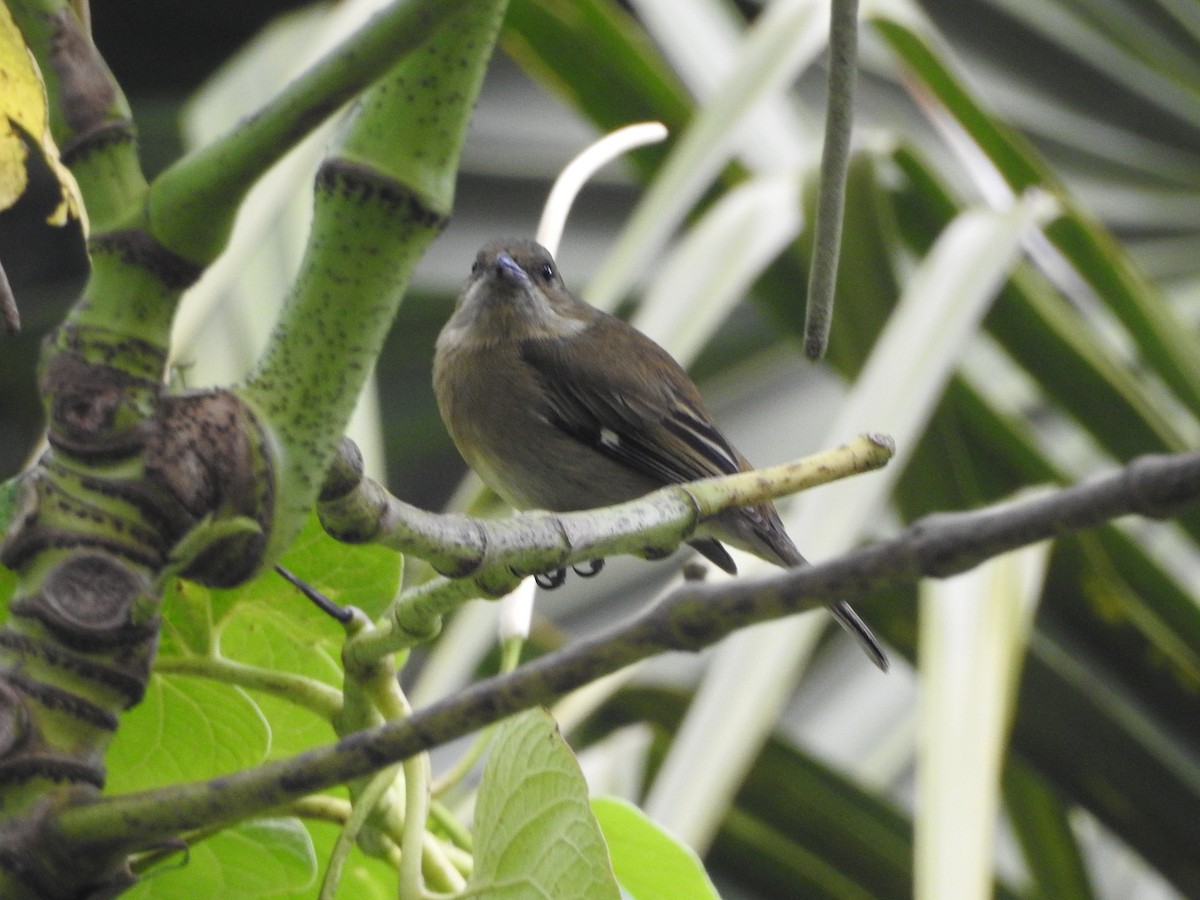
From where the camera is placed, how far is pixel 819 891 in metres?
2.29

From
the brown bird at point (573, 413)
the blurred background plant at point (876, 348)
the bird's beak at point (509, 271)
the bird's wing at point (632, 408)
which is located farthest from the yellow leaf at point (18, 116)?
the bird's beak at point (509, 271)

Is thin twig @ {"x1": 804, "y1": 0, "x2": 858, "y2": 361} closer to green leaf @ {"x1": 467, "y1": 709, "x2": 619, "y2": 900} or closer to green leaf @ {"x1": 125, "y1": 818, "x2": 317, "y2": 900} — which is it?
green leaf @ {"x1": 467, "y1": 709, "x2": 619, "y2": 900}

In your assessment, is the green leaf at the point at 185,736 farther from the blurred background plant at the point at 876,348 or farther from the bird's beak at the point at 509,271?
the bird's beak at the point at 509,271

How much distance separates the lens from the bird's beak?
6.29ft

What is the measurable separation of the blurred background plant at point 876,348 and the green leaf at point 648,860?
10 centimetres

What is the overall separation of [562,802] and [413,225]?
208 millimetres

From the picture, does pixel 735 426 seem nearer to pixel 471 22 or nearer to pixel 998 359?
pixel 998 359

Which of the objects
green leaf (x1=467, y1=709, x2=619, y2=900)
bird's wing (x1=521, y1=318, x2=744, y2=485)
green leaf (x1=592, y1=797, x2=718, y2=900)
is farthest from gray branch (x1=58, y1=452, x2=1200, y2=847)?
bird's wing (x1=521, y1=318, x2=744, y2=485)

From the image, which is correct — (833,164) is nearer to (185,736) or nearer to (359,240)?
(359,240)

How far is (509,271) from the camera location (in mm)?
1917

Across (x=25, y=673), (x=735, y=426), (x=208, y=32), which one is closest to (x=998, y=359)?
(x=735, y=426)

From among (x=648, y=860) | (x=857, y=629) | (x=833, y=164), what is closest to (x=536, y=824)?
(x=648, y=860)

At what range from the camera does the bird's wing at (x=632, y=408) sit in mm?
1765

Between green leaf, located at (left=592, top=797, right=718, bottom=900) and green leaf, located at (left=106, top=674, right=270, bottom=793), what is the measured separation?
15 cm
